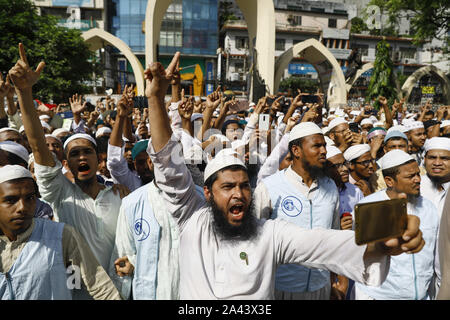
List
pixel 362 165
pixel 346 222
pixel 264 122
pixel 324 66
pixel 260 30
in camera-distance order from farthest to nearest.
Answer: pixel 324 66 < pixel 260 30 < pixel 264 122 < pixel 362 165 < pixel 346 222

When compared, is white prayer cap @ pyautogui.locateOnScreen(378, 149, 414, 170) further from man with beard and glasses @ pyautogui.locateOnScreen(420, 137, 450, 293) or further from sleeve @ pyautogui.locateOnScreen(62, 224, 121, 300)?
sleeve @ pyautogui.locateOnScreen(62, 224, 121, 300)

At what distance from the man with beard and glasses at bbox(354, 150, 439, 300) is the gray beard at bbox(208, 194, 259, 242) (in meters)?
1.11

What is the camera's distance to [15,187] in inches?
75.1

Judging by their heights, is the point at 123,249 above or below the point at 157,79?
below

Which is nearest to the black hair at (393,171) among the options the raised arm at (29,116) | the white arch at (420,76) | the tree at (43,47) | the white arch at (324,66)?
the raised arm at (29,116)

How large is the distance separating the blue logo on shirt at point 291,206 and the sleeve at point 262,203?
0.39 feet

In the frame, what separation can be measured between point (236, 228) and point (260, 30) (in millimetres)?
19002

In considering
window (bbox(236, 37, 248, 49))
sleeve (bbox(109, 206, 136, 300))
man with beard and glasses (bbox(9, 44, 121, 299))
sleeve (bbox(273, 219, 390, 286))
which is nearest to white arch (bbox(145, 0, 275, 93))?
man with beard and glasses (bbox(9, 44, 121, 299))

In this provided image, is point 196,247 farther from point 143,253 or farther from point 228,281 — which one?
point 143,253

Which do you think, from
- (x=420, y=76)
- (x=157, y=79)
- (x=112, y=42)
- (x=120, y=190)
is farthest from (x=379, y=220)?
(x=420, y=76)

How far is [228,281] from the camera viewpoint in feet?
6.00

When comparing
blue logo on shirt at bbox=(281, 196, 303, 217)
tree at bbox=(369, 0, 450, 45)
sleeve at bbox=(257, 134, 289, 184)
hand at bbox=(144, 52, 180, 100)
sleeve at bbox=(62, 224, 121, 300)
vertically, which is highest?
tree at bbox=(369, 0, 450, 45)

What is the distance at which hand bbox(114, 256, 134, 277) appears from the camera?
2.36 m

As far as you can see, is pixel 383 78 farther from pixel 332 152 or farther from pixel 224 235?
pixel 224 235
